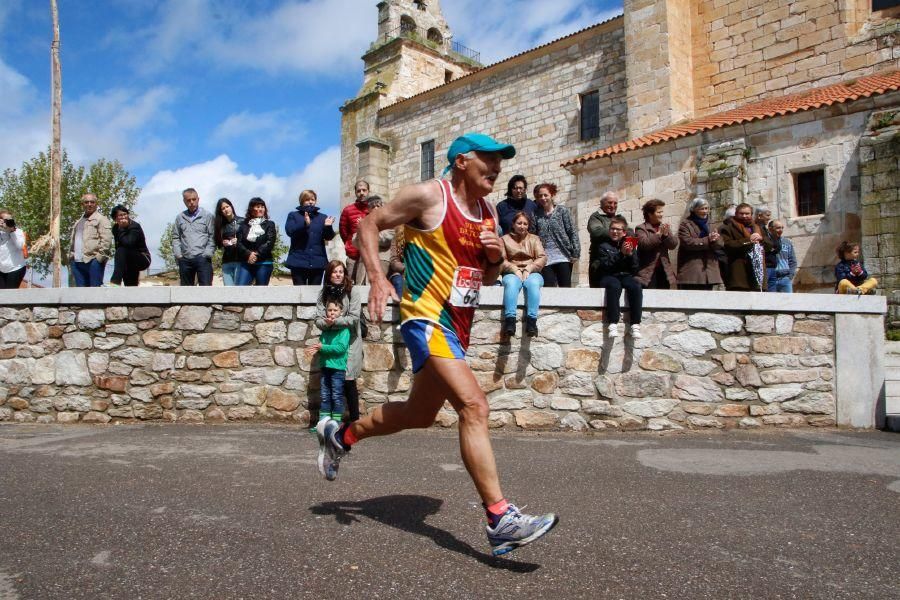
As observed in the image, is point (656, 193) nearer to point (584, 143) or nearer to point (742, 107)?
point (742, 107)

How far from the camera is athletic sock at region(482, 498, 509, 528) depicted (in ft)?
9.63

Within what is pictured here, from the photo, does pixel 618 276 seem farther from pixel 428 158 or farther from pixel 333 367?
pixel 428 158

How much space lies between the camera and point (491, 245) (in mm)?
3379

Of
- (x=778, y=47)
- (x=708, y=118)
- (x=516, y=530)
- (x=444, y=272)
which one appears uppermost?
(x=778, y=47)

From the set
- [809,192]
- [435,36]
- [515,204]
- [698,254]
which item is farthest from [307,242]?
[435,36]

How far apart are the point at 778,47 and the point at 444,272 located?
18390 millimetres

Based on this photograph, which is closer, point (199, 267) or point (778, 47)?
point (199, 267)

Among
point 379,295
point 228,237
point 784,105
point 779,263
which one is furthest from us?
point 784,105

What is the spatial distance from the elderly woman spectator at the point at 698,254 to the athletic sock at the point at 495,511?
5937mm

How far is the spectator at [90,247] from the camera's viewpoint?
8.92m

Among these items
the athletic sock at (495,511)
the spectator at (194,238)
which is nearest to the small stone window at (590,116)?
the spectator at (194,238)

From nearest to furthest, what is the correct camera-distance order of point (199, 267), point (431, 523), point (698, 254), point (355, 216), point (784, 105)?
1. point (431, 523)
2. point (698, 254)
3. point (355, 216)
4. point (199, 267)
5. point (784, 105)

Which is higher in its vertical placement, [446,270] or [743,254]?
[743,254]

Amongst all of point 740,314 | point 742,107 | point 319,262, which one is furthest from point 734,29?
point 319,262
